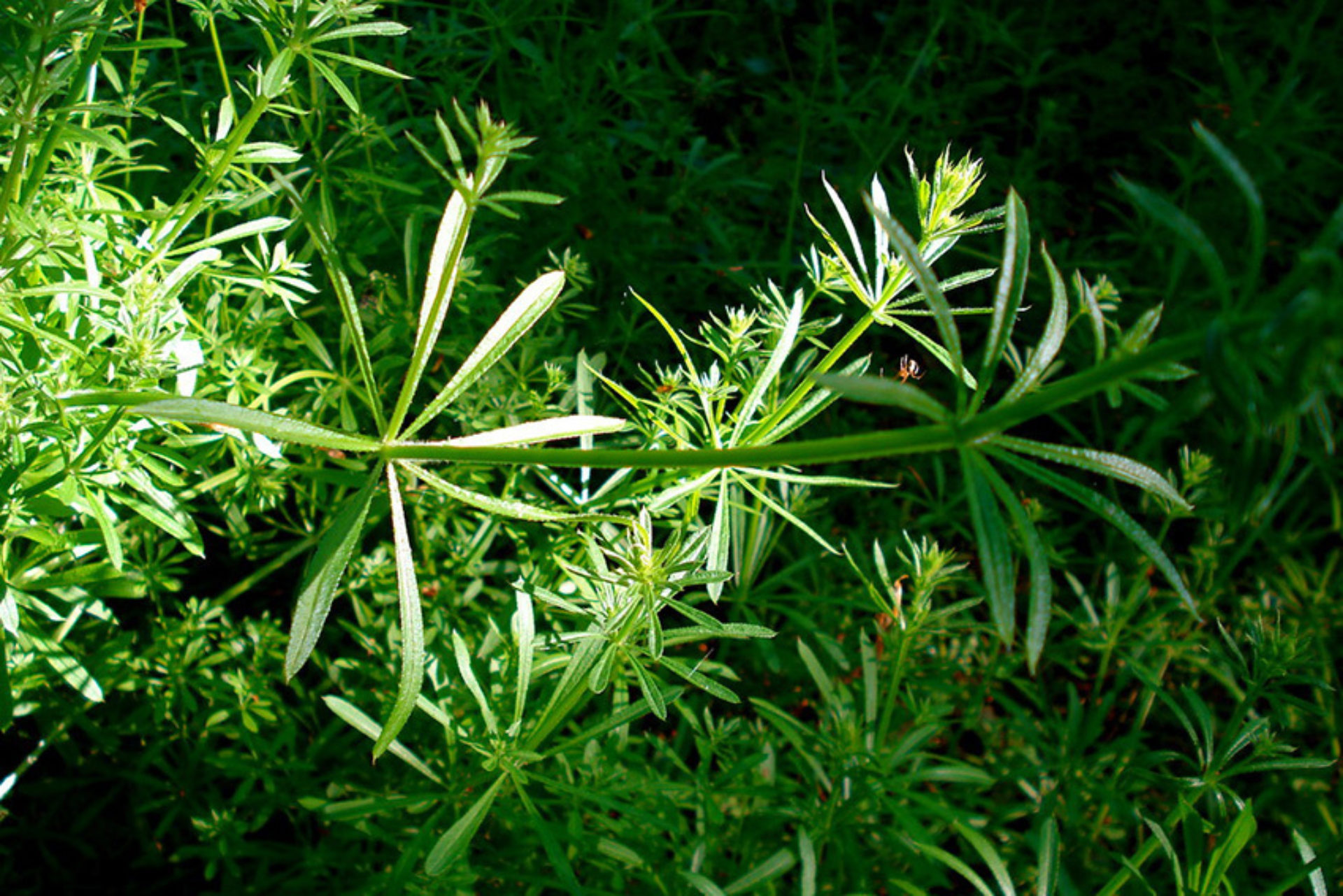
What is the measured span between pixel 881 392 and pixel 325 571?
652 mm

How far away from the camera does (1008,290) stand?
1.01m

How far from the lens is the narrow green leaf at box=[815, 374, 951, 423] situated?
0.85 meters

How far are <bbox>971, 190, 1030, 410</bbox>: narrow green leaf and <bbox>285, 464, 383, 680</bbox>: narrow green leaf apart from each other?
0.68 metres

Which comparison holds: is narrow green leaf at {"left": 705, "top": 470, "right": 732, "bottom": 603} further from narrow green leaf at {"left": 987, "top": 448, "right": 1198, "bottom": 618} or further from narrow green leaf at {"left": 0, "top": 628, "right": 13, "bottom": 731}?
narrow green leaf at {"left": 0, "top": 628, "right": 13, "bottom": 731}

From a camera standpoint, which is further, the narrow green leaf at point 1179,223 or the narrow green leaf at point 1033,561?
the narrow green leaf at point 1033,561

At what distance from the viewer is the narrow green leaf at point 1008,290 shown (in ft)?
3.25

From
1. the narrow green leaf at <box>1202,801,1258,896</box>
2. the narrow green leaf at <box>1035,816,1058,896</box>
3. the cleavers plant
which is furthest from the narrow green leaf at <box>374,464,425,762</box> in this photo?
the narrow green leaf at <box>1202,801,1258,896</box>

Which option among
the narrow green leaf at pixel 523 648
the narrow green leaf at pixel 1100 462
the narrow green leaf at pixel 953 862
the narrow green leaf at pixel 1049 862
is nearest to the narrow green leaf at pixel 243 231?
the narrow green leaf at pixel 523 648

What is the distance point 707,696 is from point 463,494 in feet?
4.57

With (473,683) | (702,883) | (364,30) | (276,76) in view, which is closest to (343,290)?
(276,76)

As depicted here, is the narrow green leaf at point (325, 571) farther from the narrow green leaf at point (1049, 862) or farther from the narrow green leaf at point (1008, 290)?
the narrow green leaf at point (1049, 862)

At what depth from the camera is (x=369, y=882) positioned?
172 centimetres

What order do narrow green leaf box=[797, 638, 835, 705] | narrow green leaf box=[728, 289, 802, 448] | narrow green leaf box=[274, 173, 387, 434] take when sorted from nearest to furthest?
1. narrow green leaf box=[274, 173, 387, 434]
2. narrow green leaf box=[728, 289, 802, 448]
3. narrow green leaf box=[797, 638, 835, 705]

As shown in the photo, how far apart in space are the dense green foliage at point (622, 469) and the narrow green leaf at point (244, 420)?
0.6 inches
